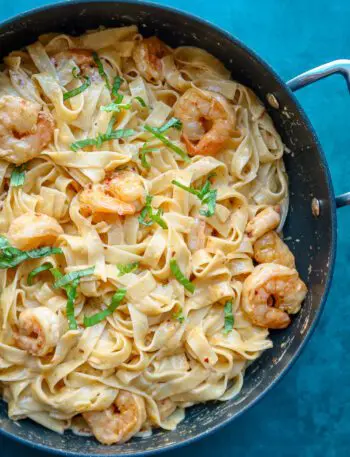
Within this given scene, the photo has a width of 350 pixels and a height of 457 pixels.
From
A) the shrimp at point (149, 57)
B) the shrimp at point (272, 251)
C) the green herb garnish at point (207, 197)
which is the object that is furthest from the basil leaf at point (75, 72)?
the shrimp at point (272, 251)

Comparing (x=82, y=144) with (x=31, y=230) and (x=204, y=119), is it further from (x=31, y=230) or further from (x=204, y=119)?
(x=204, y=119)

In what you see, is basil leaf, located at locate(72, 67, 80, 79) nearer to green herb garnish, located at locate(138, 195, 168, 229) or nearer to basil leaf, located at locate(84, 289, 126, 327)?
green herb garnish, located at locate(138, 195, 168, 229)

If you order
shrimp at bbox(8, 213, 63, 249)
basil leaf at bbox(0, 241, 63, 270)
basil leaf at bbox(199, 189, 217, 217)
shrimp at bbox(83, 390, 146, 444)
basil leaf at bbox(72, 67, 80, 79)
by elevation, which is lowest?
shrimp at bbox(83, 390, 146, 444)

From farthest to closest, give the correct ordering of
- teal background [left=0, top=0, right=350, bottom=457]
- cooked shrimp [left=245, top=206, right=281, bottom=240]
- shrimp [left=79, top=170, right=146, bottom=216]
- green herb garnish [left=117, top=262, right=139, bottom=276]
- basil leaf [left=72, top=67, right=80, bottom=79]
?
1. teal background [left=0, top=0, right=350, bottom=457]
2. cooked shrimp [left=245, top=206, right=281, bottom=240]
3. basil leaf [left=72, top=67, right=80, bottom=79]
4. green herb garnish [left=117, top=262, right=139, bottom=276]
5. shrimp [left=79, top=170, right=146, bottom=216]

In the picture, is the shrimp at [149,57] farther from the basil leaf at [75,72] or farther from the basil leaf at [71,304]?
the basil leaf at [71,304]

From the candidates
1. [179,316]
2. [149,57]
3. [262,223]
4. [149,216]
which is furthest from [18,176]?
[262,223]

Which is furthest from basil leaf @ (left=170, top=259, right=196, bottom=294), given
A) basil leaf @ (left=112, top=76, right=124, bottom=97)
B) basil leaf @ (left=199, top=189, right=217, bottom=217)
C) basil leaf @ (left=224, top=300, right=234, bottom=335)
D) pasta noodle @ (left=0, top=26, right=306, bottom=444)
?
basil leaf @ (left=112, top=76, right=124, bottom=97)

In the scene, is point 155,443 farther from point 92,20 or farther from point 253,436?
point 92,20
